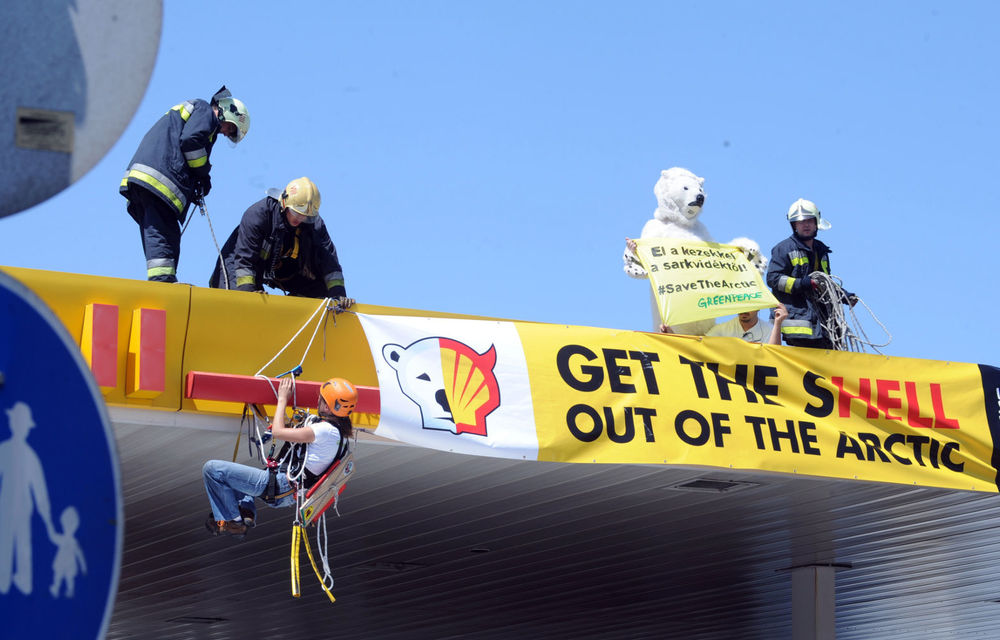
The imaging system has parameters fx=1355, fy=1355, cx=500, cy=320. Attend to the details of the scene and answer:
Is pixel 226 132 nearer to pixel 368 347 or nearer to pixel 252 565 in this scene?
pixel 368 347

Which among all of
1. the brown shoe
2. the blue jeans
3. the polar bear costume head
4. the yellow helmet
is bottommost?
the brown shoe

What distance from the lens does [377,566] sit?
16141 millimetres

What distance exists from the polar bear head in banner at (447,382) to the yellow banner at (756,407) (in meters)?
0.43

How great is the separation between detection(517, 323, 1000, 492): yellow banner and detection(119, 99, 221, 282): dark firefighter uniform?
2888 mm

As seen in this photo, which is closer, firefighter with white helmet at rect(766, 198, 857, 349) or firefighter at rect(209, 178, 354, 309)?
firefighter at rect(209, 178, 354, 309)

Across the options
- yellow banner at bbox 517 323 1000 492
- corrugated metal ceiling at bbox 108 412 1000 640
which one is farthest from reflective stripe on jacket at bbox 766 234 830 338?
corrugated metal ceiling at bbox 108 412 1000 640

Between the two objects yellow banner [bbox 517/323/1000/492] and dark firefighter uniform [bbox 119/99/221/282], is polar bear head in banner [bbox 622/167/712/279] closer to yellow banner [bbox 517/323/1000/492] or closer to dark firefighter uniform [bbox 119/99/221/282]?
yellow banner [bbox 517/323/1000/492]

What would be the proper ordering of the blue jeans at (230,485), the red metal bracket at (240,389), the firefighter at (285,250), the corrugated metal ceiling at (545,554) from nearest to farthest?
the blue jeans at (230,485)
the red metal bracket at (240,389)
the firefighter at (285,250)
the corrugated metal ceiling at (545,554)

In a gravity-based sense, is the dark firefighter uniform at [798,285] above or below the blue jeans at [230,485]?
above

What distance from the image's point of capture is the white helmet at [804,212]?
540 inches

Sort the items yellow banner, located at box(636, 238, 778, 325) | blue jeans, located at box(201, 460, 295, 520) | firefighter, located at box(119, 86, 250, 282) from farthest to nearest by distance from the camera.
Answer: yellow banner, located at box(636, 238, 778, 325) < firefighter, located at box(119, 86, 250, 282) < blue jeans, located at box(201, 460, 295, 520)

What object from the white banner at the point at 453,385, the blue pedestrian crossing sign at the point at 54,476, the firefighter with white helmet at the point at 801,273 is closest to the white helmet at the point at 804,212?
the firefighter with white helmet at the point at 801,273

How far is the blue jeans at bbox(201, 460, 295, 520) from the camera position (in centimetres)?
941

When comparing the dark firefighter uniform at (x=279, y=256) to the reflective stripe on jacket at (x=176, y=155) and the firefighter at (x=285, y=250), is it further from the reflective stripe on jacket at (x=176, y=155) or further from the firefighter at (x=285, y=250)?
the reflective stripe on jacket at (x=176, y=155)
